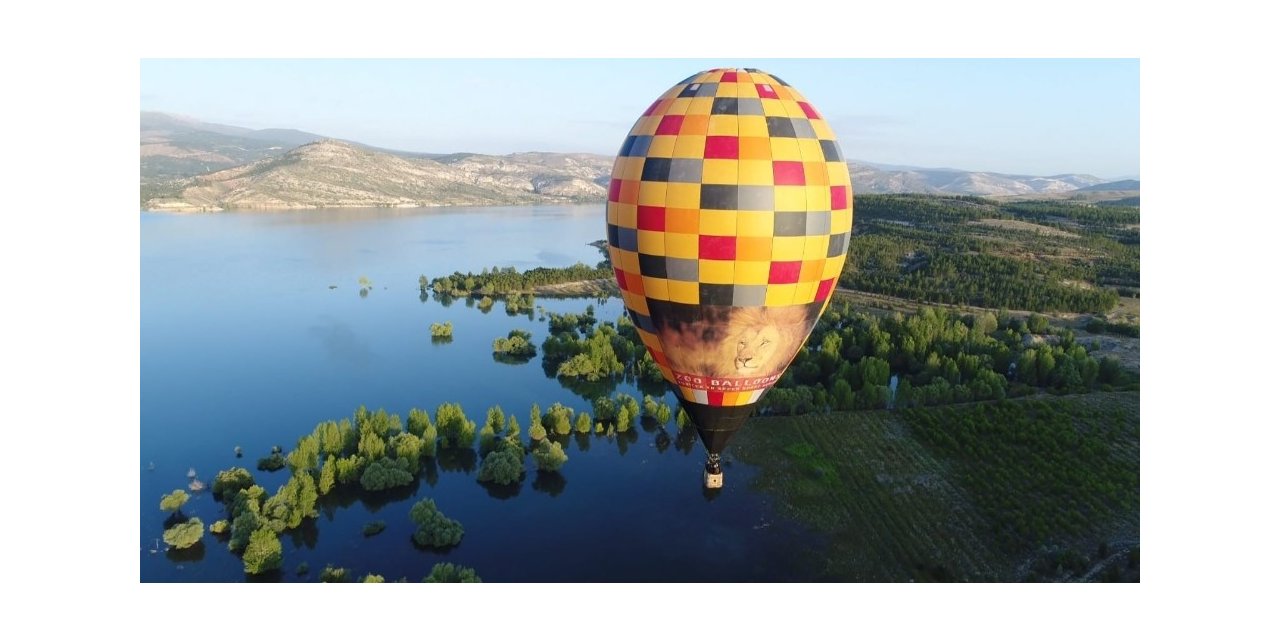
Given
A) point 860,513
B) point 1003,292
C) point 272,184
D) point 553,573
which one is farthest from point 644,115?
point 272,184

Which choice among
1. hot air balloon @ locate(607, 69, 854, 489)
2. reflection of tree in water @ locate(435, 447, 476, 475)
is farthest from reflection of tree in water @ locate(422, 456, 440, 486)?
hot air balloon @ locate(607, 69, 854, 489)

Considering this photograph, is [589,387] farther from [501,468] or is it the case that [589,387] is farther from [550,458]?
[501,468]

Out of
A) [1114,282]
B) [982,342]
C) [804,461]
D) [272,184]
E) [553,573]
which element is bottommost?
[553,573]

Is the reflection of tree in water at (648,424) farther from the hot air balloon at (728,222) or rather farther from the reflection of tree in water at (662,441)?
the hot air balloon at (728,222)

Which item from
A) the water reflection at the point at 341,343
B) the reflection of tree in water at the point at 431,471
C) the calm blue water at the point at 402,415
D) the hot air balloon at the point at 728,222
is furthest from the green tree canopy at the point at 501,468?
the water reflection at the point at 341,343

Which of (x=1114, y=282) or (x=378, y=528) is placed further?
(x=1114, y=282)

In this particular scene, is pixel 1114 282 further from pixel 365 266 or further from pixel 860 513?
pixel 365 266
